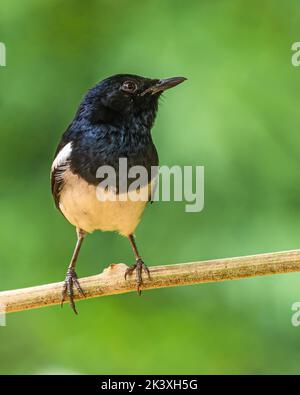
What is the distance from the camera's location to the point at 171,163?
386 cm

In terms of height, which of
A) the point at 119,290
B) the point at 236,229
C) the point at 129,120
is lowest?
the point at 119,290

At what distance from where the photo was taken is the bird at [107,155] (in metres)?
3.53

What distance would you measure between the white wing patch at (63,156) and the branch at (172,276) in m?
0.57

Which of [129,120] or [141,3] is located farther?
[141,3]

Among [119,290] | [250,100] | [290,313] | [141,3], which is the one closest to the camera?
[119,290]

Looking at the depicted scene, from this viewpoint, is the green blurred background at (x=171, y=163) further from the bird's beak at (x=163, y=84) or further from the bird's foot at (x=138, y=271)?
the bird's foot at (x=138, y=271)

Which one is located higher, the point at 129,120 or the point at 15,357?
the point at 129,120

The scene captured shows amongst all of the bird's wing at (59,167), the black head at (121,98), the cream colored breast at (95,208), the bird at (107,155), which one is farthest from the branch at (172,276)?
the black head at (121,98)

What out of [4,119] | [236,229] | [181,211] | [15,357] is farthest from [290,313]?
[4,119]

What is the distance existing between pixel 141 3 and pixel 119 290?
63.9 inches

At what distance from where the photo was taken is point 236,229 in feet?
12.6

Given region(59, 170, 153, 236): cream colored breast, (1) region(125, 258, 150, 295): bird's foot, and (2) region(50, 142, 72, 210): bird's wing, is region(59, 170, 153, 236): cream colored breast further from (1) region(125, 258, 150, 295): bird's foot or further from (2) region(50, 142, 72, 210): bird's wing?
(1) region(125, 258, 150, 295): bird's foot

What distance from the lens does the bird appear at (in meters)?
3.53

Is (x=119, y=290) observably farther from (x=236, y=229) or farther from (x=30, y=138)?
(x=30, y=138)
